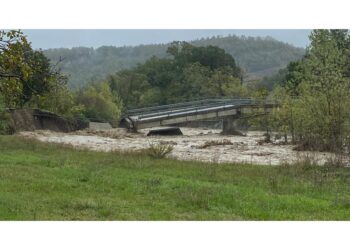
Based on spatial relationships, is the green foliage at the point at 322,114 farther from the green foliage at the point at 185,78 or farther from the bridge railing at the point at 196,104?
the green foliage at the point at 185,78

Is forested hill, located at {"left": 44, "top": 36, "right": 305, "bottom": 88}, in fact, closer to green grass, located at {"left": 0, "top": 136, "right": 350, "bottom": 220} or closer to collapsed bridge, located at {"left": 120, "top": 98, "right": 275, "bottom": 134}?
collapsed bridge, located at {"left": 120, "top": 98, "right": 275, "bottom": 134}

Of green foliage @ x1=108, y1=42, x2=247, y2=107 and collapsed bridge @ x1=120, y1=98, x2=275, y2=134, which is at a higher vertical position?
green foliage @ x1=108, y1=42, x2=247, y2=107

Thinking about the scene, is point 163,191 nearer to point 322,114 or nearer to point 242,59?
point 322,114

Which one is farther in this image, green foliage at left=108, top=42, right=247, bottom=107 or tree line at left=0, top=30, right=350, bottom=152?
green foliage at left=108, top=42, right=247, bottom=107

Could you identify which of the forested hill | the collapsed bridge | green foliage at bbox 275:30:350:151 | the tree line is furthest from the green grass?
the forested hill

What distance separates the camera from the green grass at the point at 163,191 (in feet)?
36.1

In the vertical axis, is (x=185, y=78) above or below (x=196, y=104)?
above

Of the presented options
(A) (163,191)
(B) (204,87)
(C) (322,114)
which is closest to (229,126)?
(C) (322,114)

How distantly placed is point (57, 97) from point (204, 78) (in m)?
37.0

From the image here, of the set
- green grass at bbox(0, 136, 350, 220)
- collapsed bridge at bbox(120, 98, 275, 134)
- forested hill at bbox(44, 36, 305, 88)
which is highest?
forested hill at bbox(44, 36, 305, 88)

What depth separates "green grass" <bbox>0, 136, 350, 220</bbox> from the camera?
36.1 feet

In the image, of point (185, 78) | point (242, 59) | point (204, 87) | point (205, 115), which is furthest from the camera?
point (242, 59)

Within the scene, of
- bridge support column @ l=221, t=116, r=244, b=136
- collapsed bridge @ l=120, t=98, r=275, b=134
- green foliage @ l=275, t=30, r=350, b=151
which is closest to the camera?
green foliage @ l=275, t=30, r=350, b=151

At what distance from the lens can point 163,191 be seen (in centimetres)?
1421
